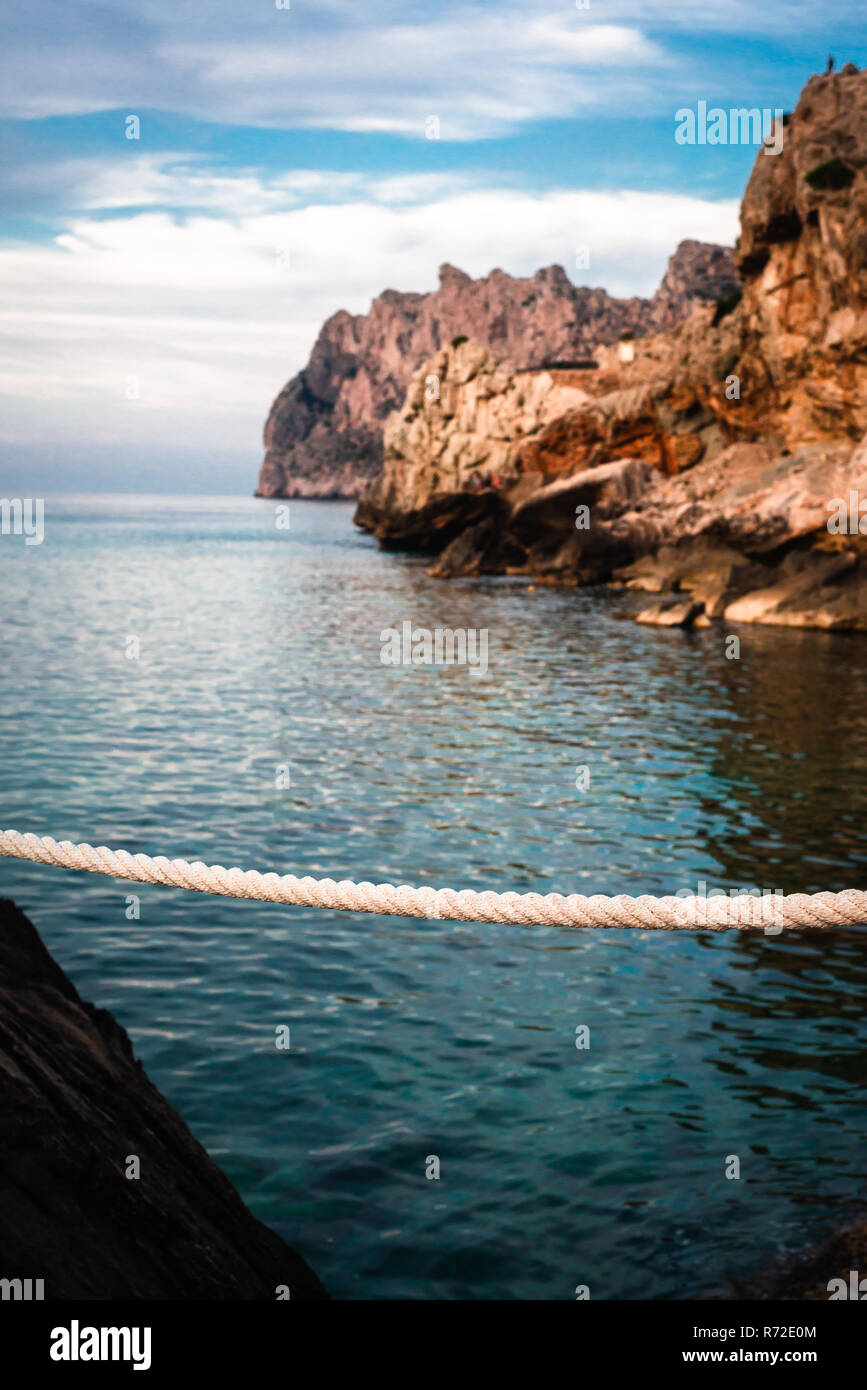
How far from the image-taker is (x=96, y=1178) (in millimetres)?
4016

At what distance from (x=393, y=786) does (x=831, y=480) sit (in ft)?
95.8

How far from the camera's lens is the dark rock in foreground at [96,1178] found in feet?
12.3

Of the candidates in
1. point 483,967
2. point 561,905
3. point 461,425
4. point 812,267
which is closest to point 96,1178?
point 561,905

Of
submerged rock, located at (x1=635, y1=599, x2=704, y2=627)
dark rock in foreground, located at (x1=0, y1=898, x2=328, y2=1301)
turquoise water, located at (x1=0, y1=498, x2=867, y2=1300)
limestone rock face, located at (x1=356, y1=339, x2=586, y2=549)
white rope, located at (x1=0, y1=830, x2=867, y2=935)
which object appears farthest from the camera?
limestone rock face, located at (x1=356, y1=339, x2=586, y2=549)

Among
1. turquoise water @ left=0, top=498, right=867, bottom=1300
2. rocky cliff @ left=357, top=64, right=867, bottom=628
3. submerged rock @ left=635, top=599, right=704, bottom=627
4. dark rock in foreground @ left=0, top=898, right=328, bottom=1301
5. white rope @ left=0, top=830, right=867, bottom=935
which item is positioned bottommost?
turquoise water @ left=0, top=498, right=867, bottom=1300

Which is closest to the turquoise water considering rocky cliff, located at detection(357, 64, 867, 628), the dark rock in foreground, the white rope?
the dark rock in foreground

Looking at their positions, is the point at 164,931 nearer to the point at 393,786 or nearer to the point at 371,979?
the point at 371,979

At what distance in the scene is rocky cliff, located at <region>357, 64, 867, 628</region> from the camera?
41.1 meters

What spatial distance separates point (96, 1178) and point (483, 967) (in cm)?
718

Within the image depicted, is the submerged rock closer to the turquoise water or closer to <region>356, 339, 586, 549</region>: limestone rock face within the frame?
the turquoise water

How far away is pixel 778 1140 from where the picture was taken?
795cm

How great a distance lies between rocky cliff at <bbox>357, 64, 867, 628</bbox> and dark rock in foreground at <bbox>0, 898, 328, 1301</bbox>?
34247 millimetres

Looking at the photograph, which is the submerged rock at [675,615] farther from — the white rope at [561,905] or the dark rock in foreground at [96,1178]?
the white rope at [561,905]
